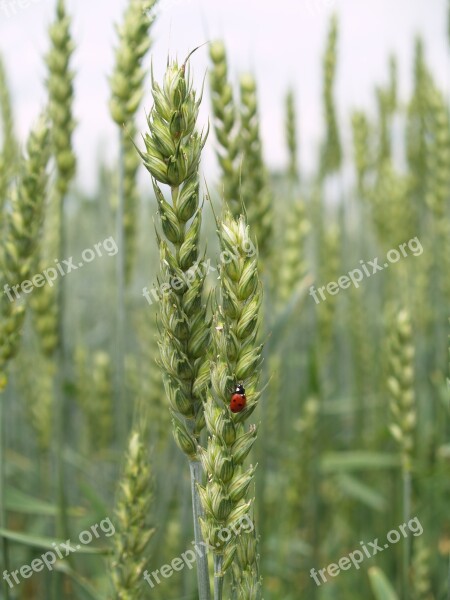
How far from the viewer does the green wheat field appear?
93cm

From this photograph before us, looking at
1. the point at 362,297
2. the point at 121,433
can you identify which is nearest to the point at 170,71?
the point at 121,433

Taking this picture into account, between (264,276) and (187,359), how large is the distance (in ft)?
3.79

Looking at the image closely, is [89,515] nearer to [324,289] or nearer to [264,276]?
[264,276]

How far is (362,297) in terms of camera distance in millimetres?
3572

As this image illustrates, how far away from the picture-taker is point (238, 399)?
90cm

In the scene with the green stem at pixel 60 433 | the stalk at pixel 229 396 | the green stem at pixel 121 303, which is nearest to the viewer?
the stalk at pixel 229 396

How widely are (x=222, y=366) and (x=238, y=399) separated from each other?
5 centimetres

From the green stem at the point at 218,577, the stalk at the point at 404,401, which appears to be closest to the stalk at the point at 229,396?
the green stem at the point at 218,577

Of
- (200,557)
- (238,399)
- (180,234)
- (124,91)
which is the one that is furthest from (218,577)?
(124,91)

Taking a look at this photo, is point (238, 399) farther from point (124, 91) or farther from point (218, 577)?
point (124, 91)

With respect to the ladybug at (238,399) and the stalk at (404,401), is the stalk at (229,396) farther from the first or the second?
the stalk at (404,401)

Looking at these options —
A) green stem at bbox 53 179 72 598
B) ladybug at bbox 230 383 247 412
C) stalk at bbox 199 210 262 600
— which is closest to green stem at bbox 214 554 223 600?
stalk at bbox 199 210 262 600

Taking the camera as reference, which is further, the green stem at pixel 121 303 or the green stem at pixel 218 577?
the green stem at pixel 121 303

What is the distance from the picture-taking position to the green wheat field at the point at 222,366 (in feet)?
3.06
